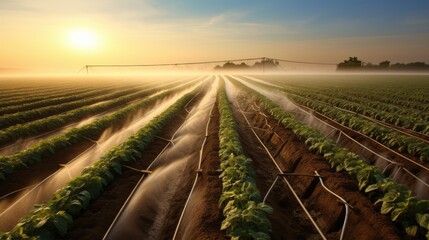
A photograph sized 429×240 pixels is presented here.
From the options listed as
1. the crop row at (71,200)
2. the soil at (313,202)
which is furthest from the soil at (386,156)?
the crop row at (71,200)

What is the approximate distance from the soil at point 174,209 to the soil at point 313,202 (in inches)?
46.3

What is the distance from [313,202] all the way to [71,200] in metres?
5.26

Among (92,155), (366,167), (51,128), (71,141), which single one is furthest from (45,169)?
(366,167)

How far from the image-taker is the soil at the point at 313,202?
4.92 meters

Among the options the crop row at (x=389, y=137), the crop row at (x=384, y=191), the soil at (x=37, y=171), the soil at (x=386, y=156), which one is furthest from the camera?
the crop row at (x=389, y=137)

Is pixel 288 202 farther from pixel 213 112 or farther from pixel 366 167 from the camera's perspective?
pixel 213 112

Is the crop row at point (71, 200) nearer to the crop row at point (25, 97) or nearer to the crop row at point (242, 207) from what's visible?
the crop row at point (242, 207)

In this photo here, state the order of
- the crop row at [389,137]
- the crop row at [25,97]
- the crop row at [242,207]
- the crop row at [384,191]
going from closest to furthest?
the crop row at [242,207], the crop row at [384,191], the crop row at [389,137], the crop row at [25,97]

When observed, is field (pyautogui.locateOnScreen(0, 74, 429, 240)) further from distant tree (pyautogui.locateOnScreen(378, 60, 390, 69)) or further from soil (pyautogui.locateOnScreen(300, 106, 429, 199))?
distant tree (pyautogui.locateOnScreen(378, 60, 390, 69))

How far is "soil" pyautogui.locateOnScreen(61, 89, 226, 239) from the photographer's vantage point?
480cm

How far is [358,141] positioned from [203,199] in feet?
25.6

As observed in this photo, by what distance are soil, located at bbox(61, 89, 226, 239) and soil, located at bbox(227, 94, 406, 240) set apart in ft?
3.86

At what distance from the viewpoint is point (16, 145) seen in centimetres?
1080

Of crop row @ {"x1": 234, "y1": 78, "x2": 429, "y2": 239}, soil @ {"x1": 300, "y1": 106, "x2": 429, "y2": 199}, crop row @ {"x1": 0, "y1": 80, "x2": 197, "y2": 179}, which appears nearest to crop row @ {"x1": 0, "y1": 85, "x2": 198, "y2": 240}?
crop row @ {"x1": 0, "y1": 80, "x2": 197, "y2": 179}
